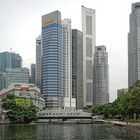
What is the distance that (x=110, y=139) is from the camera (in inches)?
2800

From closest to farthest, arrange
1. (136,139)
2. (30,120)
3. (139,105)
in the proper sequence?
(136,139) → (139,105) → (30,120)

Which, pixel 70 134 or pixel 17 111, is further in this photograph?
pixel 17 111

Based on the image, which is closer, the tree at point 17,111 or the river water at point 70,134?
the river water at point 70,134

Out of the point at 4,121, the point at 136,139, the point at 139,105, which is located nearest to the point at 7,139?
the point at 136,139

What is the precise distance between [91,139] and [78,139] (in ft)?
7.44

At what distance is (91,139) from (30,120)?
422 ft

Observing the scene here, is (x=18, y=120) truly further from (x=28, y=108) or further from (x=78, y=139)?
(x=78, y=139)

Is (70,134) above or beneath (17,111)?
beneath

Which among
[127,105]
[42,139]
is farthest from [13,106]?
[42,139]

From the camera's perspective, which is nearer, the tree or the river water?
the river water

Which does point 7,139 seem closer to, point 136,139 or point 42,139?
point 42,139

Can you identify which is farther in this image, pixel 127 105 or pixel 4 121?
pixel 4 121

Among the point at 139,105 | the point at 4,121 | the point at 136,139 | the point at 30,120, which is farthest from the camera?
the point at 30,120

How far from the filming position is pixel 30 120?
19762 cm
